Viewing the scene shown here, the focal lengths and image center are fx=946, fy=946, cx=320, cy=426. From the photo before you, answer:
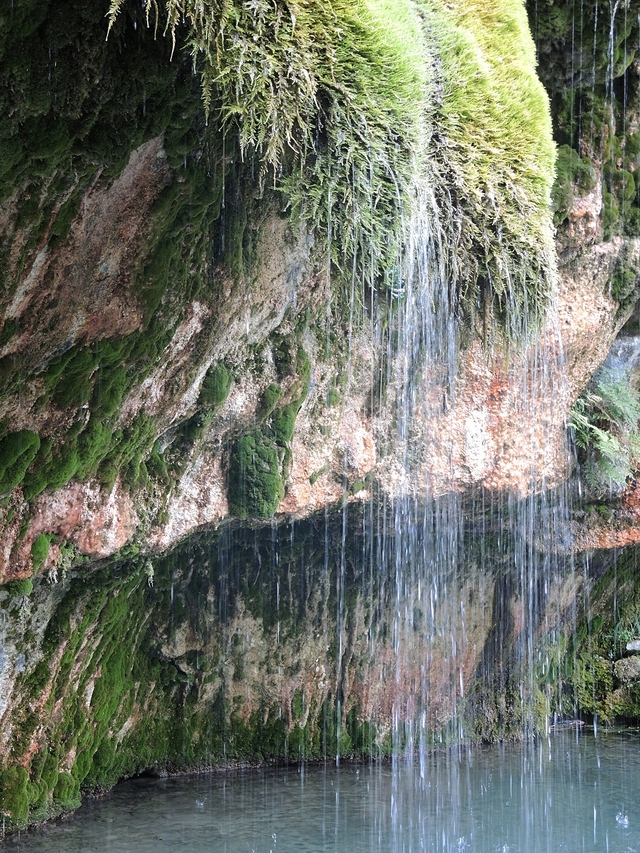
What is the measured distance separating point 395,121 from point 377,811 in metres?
6.60

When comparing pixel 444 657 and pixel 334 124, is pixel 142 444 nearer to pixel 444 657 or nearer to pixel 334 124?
pixel 334 124

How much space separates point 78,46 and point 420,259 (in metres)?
3.55

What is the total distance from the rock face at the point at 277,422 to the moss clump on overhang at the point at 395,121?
4 centimetres

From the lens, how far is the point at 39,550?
600 centimetres

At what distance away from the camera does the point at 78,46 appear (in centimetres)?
389

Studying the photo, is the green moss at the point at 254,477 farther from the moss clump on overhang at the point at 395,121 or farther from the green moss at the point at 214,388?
the moss clump on overhang at the point at 395,121

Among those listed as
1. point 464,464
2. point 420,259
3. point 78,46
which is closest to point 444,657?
point 464,464

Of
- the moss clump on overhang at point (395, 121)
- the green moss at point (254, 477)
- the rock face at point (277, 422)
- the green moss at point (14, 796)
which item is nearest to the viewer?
the moss clump on overhang at point (395, 121)

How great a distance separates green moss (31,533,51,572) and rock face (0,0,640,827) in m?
0.02

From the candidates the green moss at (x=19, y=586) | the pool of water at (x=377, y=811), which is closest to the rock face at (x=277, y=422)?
the green moss at (x=19, y=586)

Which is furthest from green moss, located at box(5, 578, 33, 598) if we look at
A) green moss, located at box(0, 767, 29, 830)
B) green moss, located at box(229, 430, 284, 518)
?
green moss, located at box(229, 430, 284, 518)

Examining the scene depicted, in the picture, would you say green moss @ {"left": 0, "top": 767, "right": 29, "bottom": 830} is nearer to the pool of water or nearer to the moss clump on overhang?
the pool of water

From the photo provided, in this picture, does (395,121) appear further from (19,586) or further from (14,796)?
(14,796)

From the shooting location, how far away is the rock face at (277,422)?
193 inches
